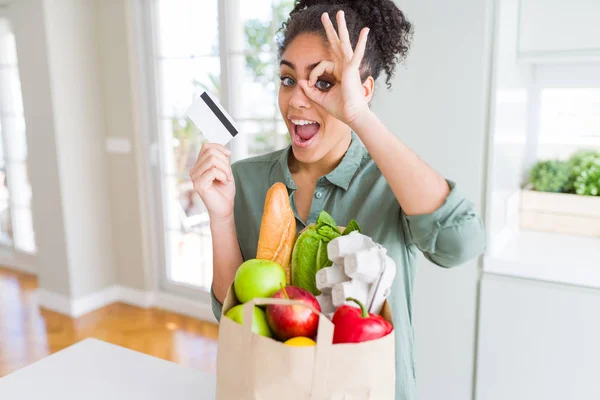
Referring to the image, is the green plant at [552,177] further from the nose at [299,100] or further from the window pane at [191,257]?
the window pane at [191,257]

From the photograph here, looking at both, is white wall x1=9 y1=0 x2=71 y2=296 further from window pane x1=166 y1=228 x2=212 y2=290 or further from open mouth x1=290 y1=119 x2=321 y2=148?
open mouth x1=290 y1=119 x2=321 y2=148

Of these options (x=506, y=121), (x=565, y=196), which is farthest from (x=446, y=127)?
(x=565, y=196)

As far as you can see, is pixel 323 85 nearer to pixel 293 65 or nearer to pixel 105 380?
pixel 293 65

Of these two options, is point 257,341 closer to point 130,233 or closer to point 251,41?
point 251,41

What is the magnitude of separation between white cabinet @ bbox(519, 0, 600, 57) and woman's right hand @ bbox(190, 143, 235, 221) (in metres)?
1.33

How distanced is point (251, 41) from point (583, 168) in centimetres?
180

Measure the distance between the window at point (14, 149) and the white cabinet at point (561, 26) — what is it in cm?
372

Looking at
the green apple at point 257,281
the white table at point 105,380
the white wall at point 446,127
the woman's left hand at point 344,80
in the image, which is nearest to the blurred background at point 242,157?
the white wall at point 446,127

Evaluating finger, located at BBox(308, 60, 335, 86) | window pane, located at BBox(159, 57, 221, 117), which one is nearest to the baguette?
finger, located at BBox(308, 60, 335, 86)

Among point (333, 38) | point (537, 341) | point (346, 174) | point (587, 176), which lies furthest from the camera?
A: point (587, 176)

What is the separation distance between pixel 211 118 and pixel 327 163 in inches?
12.8

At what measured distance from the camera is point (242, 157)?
310cm

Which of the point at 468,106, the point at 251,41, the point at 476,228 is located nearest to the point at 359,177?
the point at 476,228

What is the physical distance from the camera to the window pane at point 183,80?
3145mm
